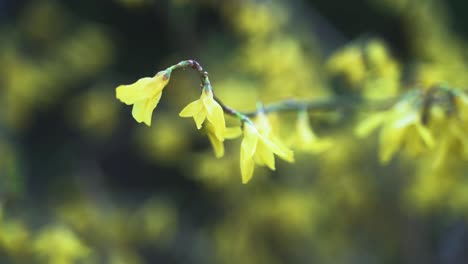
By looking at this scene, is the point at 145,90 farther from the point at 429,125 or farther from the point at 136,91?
the point at 429,125

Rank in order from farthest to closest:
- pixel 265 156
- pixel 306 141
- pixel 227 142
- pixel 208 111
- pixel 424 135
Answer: pixel 227 142, pixel 306 141, pixel 424 135, pixel 265 156, pixel 208 111

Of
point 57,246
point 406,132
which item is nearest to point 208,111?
point 406,132

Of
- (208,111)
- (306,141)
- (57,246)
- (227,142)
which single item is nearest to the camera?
(208,111)

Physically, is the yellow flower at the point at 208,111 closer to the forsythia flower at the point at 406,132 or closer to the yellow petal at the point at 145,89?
the yellow petal at the point at 145,89

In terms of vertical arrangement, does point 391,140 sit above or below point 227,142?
below

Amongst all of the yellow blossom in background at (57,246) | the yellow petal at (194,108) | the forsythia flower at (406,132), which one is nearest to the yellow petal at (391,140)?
the forsythia flower at (406,132)

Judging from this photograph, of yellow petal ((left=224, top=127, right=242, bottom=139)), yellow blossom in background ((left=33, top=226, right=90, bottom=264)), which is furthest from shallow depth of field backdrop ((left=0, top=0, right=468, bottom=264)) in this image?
yellow petal ((left=224, top=127, right=242, bottom=139))

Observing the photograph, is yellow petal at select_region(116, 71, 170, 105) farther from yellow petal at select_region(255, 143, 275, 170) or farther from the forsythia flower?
the forsythia flower
